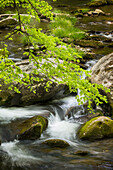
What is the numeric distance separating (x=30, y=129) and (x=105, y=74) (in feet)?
13.2

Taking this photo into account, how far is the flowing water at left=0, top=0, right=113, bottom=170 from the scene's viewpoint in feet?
15.4

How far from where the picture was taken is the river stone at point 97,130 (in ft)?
19.1

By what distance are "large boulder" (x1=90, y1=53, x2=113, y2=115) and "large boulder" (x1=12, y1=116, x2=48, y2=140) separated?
9.57ft

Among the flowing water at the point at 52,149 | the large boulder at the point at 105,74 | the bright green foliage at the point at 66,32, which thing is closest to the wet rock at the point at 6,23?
the bright green foliage at the point at 66,32

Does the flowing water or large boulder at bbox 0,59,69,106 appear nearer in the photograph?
the flowing water

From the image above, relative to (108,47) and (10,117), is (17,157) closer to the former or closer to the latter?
(10,117)

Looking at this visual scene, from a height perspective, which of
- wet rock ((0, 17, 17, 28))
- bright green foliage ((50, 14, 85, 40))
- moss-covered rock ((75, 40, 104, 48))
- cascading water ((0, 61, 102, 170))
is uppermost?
wet rock ((0, 17, 17, 28))

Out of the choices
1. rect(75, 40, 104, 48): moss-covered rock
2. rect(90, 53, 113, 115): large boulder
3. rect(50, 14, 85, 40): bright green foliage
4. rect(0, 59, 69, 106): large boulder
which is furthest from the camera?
rect(50, 14, 85, 40): bright green foliage

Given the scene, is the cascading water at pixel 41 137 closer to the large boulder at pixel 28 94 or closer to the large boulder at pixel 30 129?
the large boulder at pixel 30 129

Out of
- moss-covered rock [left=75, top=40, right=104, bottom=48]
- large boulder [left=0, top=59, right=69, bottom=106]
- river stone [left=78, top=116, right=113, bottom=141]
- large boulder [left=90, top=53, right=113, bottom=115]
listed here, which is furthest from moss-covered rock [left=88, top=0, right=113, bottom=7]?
river stone [left=78, top=116, right=113, bottom=141]

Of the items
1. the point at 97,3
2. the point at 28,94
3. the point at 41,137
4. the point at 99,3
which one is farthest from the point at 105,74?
the point at 99,3

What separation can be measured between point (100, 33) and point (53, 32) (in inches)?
180

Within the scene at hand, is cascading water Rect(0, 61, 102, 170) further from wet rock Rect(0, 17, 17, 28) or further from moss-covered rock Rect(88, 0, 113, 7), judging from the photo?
moss-covered rock Rect(88, 0, 113, 7)

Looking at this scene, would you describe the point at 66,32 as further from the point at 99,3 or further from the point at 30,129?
the point at 99,3
